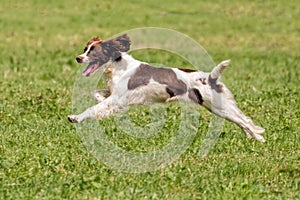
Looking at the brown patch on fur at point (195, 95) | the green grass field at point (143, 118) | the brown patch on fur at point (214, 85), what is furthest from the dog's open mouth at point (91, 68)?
the brown patch on fur at point (214, 85)

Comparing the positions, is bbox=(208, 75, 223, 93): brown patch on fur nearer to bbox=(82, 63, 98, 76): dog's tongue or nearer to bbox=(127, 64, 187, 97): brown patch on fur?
bbox=(127, 64, 187, 97): brown patch on fur

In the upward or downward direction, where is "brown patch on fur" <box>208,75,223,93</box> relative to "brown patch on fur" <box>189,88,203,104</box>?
upward

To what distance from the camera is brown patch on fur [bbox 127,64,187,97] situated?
8594 mm

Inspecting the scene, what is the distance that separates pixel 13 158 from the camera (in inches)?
315

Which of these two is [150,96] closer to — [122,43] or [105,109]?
[105,109]

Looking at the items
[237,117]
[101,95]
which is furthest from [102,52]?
[237,117]

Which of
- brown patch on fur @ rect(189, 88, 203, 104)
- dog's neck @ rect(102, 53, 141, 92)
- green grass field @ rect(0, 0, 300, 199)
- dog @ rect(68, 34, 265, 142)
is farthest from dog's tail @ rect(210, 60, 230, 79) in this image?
dog's neck @ rect(102, 53, 141, 92)

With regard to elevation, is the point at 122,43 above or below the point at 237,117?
above

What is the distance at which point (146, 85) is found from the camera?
867 cm

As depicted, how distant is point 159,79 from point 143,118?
173 cm

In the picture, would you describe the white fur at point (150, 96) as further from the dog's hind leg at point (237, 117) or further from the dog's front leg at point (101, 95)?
the dog's front leg at point (101, 95)

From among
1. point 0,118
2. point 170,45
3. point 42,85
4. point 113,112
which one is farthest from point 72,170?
point 170,45

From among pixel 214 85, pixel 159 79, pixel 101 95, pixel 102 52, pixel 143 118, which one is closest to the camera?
pixel 214 85

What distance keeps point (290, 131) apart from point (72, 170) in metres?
3.08
